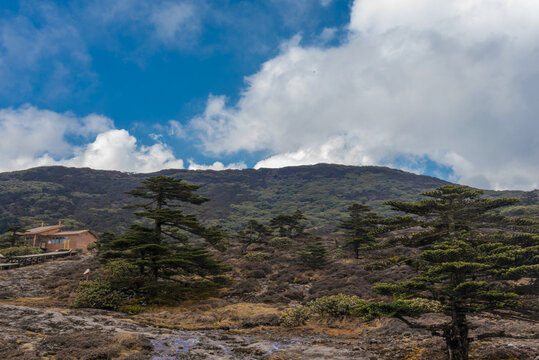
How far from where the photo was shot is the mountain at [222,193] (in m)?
97.6

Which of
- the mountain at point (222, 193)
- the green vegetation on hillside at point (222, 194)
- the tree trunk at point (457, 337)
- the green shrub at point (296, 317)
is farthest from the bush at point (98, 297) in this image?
the mountain at point (222, 193)

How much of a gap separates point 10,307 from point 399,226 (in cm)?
1878

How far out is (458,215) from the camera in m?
9.34

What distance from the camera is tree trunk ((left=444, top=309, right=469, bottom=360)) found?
7.80 meters

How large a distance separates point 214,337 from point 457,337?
31.0ft

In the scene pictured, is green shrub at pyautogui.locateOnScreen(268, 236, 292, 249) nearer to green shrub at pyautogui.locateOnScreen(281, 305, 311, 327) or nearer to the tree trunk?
green shrub at pyautogui.locateOnScreen(281, 305, 311, 327)

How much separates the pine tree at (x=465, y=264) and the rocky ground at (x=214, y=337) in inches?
64.2

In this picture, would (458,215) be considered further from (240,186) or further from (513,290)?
(240,186)

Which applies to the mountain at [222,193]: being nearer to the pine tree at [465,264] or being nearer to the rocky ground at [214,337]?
the rocky ground at [214,337]

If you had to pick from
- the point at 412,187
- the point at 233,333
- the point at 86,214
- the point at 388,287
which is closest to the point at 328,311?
the point at 233,333

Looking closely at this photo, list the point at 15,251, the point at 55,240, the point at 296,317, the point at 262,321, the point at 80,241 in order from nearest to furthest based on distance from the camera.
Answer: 1. the point at 262,321
2. the point at 296,317
3. the point at 15,251
4. the point at 55,240
5. the point at 80,241

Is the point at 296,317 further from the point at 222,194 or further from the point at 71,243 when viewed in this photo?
the point at 222,194

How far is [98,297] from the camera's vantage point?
17203 mm

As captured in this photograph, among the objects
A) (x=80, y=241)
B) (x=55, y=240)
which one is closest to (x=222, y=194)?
(x=80, y=241)
